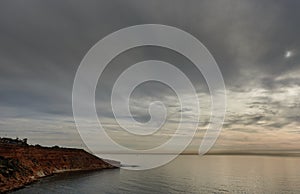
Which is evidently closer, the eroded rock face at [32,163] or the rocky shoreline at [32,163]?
the rocky shoreline at [32,163]

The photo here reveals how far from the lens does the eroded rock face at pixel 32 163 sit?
80306mm

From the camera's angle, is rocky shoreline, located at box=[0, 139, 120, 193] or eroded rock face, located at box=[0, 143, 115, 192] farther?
eroded rock face, located at box=[0, 143, 115, 192]

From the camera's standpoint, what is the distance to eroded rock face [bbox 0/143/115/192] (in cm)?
8031

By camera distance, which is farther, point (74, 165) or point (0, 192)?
point (74, 165)

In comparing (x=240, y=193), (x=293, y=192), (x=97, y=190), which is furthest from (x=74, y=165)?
(x=293, y=192)

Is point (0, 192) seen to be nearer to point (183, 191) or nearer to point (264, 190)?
point (183, 191)

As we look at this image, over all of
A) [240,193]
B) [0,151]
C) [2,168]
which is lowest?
[240,193]

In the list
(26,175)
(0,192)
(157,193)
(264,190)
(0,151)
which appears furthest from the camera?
(0,151)

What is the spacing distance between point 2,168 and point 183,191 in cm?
5683

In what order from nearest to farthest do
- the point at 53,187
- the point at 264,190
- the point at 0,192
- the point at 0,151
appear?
the point at 0,192, the point at 53,187, the point at 264,190, the point at 0,151

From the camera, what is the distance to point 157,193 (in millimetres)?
70562

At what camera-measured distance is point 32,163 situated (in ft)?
352

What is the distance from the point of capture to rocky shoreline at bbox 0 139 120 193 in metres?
79.9

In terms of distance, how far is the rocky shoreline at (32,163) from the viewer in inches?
3144
